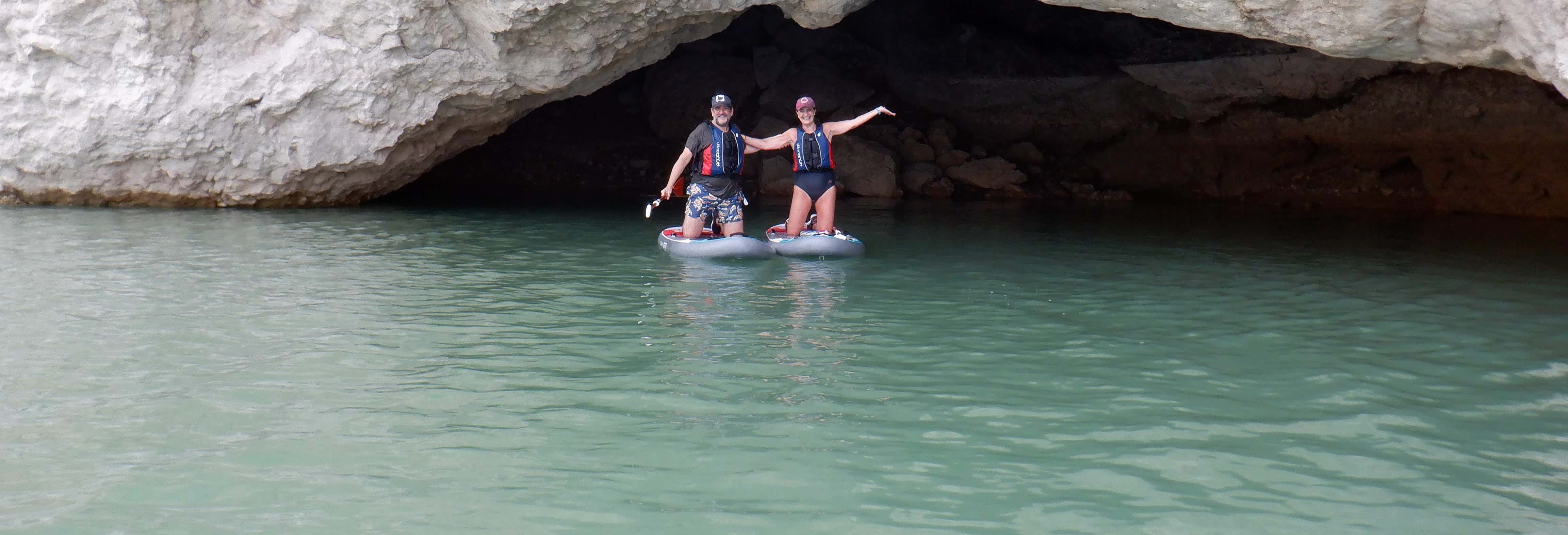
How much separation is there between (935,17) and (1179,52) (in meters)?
4.38

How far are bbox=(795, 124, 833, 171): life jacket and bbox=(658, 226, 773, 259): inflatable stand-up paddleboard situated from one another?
790 mm

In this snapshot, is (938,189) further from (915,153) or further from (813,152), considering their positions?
(813,152)

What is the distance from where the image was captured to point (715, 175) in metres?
9.78

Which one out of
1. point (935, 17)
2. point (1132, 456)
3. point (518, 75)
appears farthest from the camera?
point (935, 17)

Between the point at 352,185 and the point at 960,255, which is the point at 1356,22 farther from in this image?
the point at 352,185

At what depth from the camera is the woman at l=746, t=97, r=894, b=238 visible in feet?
31.7

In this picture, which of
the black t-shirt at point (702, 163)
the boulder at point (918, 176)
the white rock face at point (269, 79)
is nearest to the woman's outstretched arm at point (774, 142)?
the black t-shirt at point (702, 163)

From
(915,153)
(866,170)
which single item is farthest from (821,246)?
(915,153)

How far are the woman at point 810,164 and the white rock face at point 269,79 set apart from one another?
0.94 metres

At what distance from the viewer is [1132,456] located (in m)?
3.99

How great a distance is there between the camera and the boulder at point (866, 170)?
17.2m

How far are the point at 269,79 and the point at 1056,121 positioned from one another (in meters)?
11.1

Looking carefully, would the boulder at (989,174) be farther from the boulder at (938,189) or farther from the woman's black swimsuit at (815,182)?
the woman's black swimsuit at (815,182)

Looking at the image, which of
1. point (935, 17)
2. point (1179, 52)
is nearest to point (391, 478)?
point (1179, 52)
